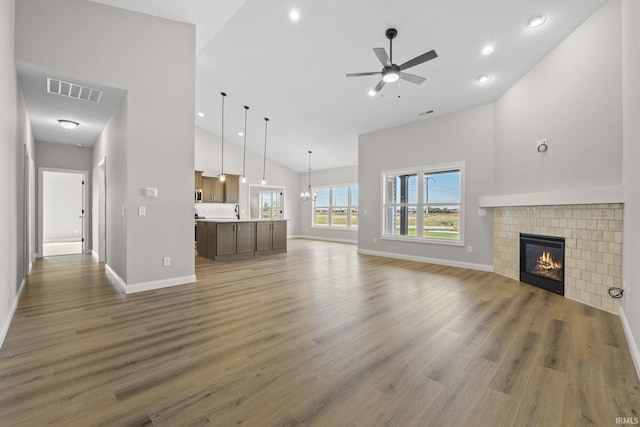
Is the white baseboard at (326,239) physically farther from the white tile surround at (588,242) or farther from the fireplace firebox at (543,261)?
the white tile surround at (588,242)

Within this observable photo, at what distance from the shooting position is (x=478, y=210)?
17.6ft

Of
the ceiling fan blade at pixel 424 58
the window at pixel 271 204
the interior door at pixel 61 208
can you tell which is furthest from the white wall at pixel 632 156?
the interior door at pixel 61 208

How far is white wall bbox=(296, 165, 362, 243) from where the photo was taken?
10.0 meters

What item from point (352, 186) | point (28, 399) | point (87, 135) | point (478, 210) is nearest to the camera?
point (28, 399)

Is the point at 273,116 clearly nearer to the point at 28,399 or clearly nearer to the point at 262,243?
the point at 262,243

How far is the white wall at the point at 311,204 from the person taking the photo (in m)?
10.0

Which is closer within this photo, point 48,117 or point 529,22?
point 529,22

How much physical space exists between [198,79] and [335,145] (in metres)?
3.99

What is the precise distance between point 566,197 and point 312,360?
372cm

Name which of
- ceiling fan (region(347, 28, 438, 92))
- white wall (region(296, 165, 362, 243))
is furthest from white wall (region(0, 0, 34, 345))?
white wall (region(296, 165, 362, 243))

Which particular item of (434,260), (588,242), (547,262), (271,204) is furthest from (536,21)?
(271,204)

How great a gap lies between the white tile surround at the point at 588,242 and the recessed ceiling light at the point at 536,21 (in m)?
2.33

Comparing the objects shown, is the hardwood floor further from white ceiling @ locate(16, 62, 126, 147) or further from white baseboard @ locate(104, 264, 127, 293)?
white ceiling @ locate(16, 62, 126, 147)

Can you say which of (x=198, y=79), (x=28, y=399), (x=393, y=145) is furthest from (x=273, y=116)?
(x=28, y=399)
